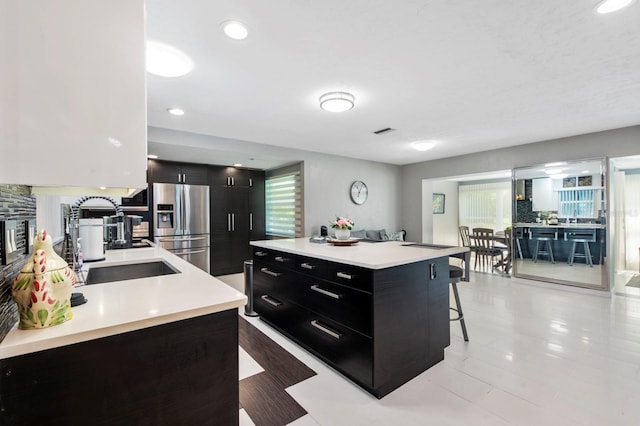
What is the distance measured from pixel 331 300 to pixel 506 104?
2.82m

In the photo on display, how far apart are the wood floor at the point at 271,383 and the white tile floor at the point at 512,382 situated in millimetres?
64

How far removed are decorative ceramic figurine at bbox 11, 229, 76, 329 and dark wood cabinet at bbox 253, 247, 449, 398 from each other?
1.47m

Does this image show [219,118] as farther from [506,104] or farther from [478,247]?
[478,247]

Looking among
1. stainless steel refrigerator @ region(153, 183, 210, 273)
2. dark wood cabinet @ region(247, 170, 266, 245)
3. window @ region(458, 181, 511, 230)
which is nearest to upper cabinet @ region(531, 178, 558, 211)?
window @ region(458, 181, 511, 230)

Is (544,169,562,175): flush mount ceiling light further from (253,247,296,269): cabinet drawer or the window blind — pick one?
(253,247,296,269): cabinet drawer

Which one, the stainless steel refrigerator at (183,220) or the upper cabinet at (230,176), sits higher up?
the upper cabinet at (230,176)

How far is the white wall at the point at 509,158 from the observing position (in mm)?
4004

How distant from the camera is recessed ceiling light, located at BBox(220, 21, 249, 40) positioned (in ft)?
5.85

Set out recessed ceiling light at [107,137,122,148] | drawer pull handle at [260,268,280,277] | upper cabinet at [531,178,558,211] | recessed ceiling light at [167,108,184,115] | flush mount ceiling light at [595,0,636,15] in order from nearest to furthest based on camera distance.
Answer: recessed ceiling light at [107,137,122,148], flush mount ceiling light at [595,0,636,15], drawer pull handle at [260,268,280,277], recessed ceiling light at [167,108,184,115], upper cabinet at [531,178,558,211]

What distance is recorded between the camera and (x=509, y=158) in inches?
201

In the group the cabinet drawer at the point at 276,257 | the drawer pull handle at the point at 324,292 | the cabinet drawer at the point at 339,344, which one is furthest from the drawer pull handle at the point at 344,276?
the cabinet drawer at the point at 276,257

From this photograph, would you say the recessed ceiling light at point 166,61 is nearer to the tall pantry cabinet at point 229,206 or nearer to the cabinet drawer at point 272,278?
the cabinet drawer at point 272,278

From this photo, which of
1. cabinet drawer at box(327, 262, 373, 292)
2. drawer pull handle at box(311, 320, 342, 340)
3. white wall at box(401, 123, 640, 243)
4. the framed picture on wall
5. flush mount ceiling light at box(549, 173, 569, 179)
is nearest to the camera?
cabinet drawer at box(327, 262, 373, 292)

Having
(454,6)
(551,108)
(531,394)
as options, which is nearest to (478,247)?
(551,108)
